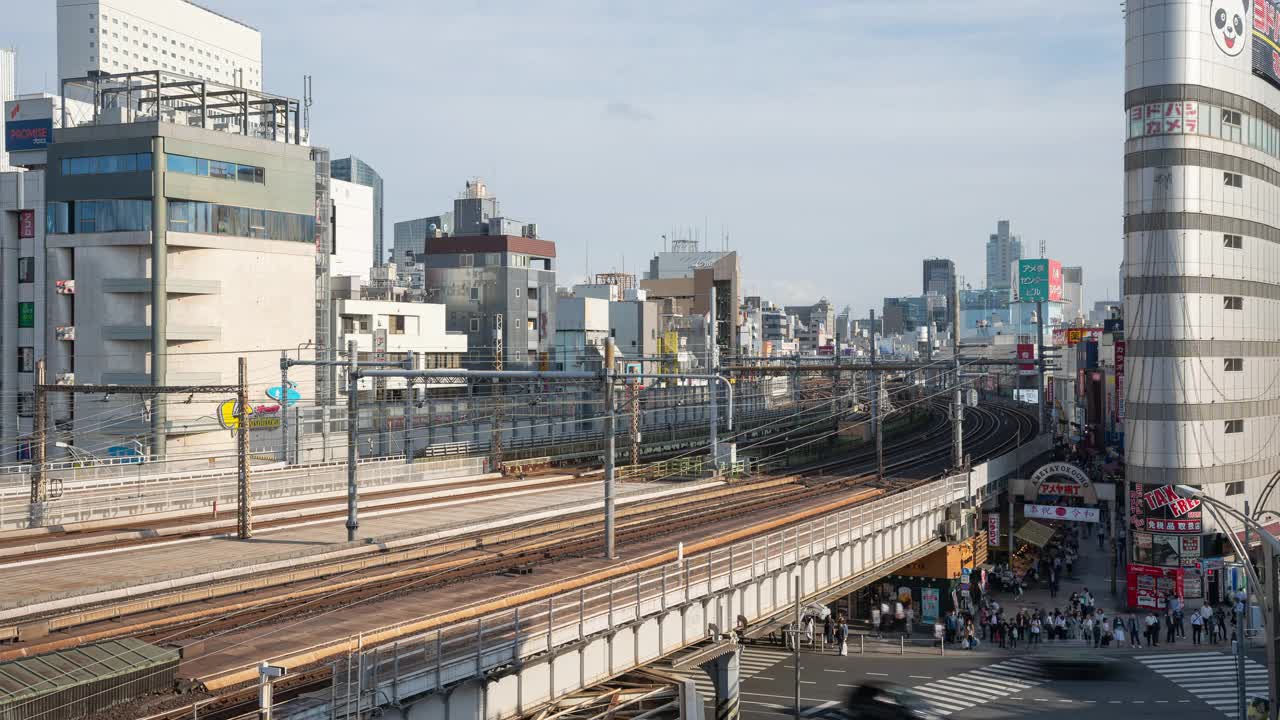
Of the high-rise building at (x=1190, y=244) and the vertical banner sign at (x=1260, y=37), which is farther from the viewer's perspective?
the vertical banner sign at (x=1260, y=37)

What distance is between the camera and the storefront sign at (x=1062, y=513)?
54875mm

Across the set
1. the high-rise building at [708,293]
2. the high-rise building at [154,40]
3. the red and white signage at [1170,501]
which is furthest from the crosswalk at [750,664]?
the high-rise building at [154,40]

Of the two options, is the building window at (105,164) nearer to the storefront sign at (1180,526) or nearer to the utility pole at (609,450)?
the utility pole at (609,450)

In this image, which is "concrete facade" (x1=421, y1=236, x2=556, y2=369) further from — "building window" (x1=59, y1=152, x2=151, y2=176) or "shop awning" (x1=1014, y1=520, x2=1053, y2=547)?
"shop awning" (x1=1014, y1=520, x2=1053, y2=547)

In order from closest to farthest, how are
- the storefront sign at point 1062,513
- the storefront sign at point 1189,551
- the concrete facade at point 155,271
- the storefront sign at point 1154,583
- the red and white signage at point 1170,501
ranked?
1. the storefront sign at point 1154,583
2. the storefront sign at point 1189,551
3. the red and white signage at point 1170,501
4. the storefront sign at point 1062,513
5. the concrete facade at point 155,271

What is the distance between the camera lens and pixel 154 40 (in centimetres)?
18512

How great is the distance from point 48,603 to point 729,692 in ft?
51.3

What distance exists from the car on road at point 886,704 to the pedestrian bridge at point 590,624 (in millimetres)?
3202

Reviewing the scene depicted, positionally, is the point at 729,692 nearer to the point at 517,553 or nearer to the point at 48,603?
the point at 517,553

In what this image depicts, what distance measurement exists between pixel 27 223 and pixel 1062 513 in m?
56.6

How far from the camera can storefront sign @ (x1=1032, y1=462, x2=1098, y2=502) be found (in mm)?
56000

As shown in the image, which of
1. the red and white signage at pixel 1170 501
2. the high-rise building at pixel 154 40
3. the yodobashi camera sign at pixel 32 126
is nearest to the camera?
the red and white signage at pixel 1170 501

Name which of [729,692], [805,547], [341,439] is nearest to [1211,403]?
[805,547]

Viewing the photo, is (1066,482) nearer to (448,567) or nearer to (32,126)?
(448,567)
